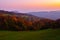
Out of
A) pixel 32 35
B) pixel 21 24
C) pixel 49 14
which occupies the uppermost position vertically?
pixel 49 14

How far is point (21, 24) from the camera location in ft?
10.9

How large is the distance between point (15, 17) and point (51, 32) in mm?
872

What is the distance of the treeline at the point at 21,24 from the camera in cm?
329

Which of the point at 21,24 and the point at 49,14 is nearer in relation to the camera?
the point at 21,24

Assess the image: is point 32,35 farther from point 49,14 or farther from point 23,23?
point 49,14

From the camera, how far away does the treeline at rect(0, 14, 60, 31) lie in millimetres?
3287

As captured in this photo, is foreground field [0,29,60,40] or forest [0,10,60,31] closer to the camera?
foreground field [0,29,60,40]

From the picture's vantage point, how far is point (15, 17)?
3.38 metres

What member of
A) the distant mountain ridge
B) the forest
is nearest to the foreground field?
the forest

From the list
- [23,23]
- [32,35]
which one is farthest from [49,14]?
[32,35]

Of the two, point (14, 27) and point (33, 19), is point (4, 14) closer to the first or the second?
point (14, 27)

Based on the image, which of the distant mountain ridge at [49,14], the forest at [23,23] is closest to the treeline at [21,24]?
the forest at [23,23]

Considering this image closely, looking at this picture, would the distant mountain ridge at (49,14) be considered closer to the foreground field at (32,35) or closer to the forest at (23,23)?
the forest at (23,23)

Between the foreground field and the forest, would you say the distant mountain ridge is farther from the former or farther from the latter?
the foreground field
